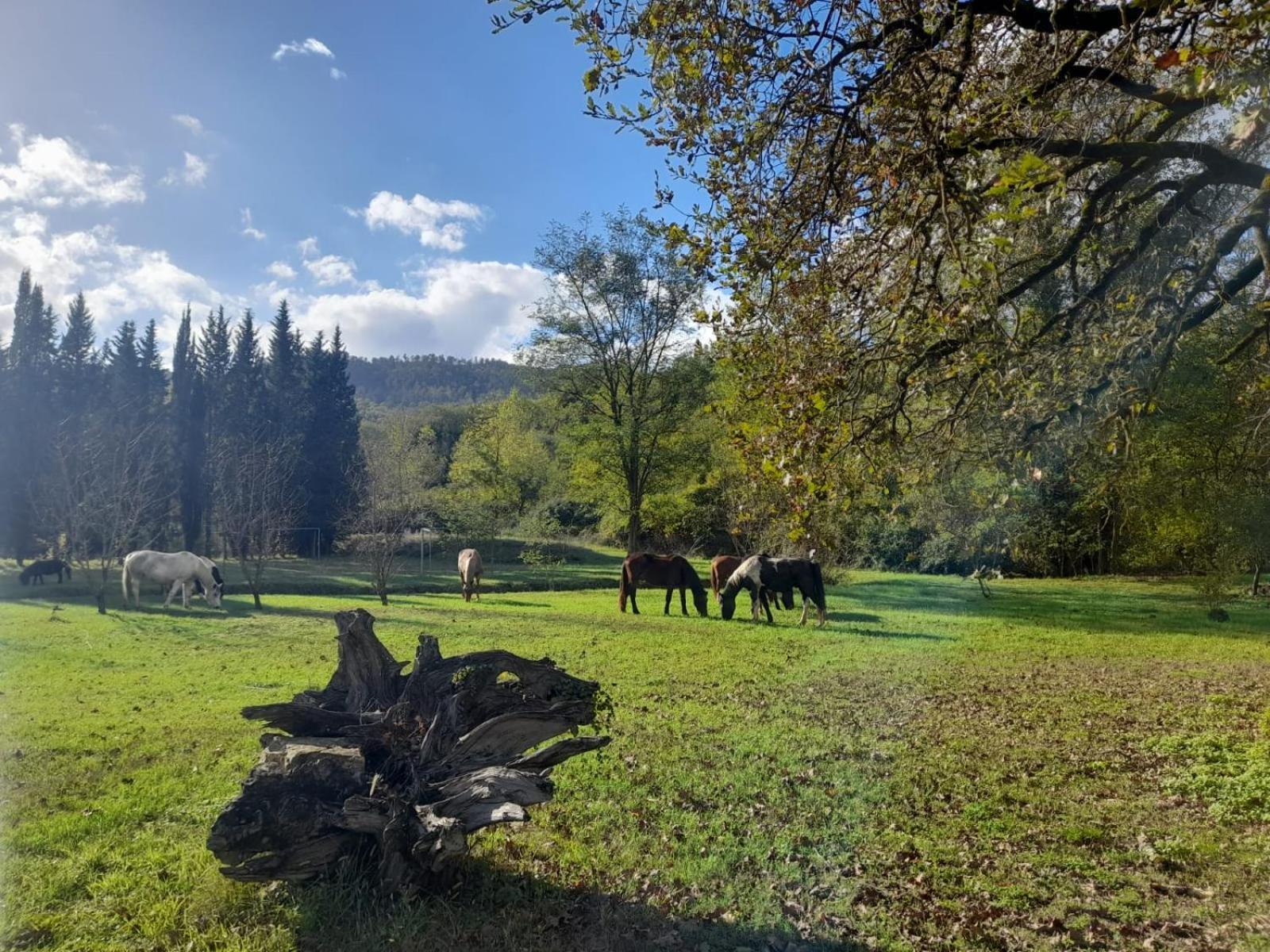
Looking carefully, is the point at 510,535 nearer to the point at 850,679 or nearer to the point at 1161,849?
the point at 850,679

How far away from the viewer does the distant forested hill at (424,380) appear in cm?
10231

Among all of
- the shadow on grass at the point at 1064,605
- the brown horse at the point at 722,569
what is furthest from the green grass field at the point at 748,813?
the brown horse at the point at 722,569

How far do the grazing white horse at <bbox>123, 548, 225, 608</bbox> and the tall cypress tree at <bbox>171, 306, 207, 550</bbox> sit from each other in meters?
22.7

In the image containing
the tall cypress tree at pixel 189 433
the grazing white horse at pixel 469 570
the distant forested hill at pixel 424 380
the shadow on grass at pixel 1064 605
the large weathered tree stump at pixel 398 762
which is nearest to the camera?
the large weathered tree stump at pixel 398 762

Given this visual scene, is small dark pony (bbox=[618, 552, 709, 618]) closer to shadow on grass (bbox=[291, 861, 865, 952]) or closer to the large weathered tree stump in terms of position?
the large weathered tree stump

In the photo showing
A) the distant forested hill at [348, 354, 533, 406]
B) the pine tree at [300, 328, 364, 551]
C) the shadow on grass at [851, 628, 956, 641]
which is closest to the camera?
the shadow on grass at [851, 628, 956, 641]

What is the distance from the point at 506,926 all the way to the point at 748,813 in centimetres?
227

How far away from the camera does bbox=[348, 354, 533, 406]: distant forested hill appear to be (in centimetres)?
10231

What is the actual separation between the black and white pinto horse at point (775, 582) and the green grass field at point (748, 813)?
15.5 ft

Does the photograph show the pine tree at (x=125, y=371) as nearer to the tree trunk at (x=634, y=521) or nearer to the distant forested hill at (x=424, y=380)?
the tree trunk at (x=634, y=521)

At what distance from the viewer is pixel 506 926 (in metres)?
4.08

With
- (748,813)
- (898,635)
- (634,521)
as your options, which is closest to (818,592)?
(898,635)

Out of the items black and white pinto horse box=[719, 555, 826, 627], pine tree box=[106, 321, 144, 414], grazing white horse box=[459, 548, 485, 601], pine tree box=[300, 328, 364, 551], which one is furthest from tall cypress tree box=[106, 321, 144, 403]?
black and white pinto horse box=[719, 555, 826, 627]

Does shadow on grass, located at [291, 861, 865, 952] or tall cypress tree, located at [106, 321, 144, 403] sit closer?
shadow on grass, located at [291, 861, 865, 952]
